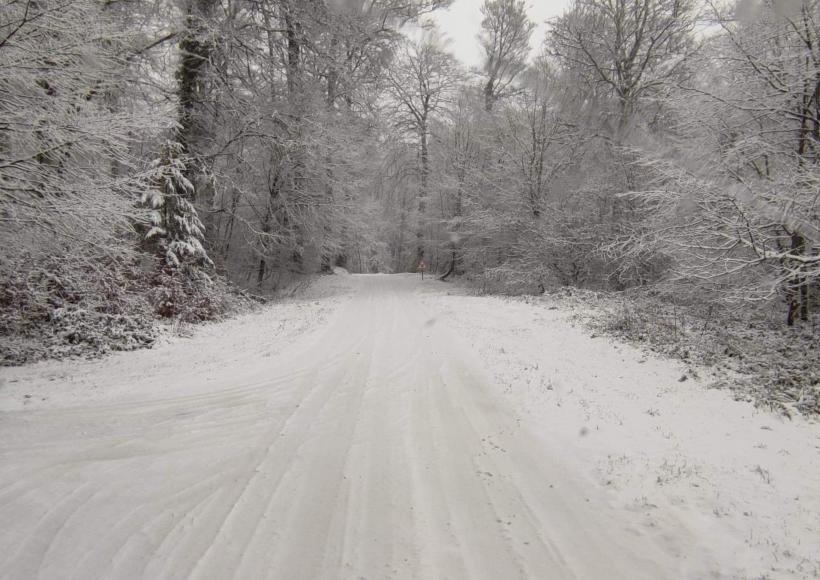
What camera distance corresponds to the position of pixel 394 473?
3.51 metres

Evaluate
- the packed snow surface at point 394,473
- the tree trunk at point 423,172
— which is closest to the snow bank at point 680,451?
the packed snow surface at point 394,473

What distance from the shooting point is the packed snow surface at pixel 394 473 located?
2557mm

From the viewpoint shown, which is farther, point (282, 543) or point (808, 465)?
point (808, 465)

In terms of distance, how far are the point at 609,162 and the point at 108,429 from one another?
14.9 meters

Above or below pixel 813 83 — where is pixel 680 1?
above

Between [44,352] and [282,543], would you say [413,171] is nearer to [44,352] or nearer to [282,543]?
[44,352]

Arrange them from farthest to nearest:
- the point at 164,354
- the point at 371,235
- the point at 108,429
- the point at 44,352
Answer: the point at 371,235 → the point at 164,354 → the point at 44,352 → the point at 108,429

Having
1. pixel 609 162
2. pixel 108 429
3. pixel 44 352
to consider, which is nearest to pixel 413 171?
pixel 609 162

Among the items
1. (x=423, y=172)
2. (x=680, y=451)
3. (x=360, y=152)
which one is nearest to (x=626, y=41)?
(x=360, y=152)

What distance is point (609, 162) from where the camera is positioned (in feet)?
46.0

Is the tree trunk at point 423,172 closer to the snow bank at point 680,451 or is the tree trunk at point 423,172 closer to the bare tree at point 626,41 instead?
the bare tree at point 626,41

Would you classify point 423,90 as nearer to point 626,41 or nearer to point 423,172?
point 423,172

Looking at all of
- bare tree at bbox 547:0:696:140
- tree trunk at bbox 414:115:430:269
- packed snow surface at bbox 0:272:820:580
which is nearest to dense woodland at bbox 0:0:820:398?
bare tree at bbox 547:0:696:140

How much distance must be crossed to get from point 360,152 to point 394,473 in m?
16.4
